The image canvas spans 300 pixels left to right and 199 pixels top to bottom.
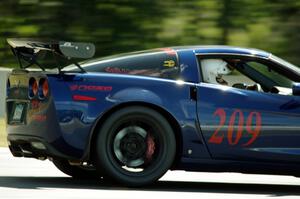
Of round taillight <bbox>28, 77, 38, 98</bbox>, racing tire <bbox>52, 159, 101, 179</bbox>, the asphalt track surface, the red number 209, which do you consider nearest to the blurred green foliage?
the asphalt track surface

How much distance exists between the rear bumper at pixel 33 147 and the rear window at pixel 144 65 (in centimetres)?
74

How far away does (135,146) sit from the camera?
7398 millimetres

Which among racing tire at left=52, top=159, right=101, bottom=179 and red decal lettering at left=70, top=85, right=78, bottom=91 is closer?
red decal lettering at left=70, top=85, right=78, bottom=91

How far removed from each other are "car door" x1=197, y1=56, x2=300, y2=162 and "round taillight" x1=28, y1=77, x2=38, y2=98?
4.74 ft

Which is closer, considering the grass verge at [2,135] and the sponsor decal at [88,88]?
the sponsor decal at [88,88]

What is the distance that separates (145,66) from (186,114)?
2.02ft

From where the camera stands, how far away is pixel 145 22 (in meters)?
21.4

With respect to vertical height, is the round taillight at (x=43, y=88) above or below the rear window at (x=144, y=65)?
below

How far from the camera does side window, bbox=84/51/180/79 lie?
7.52 metres

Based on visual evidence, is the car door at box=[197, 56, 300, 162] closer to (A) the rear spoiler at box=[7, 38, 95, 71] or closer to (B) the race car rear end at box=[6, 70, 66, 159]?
(A) the rear spoiler at box=[7, 38, 95, 71]

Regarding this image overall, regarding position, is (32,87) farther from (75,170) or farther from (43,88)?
(75,170)

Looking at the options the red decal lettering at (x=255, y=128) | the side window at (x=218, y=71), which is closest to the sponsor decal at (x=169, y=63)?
the side window at (x=218, y=71)

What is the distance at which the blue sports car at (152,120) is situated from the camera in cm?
727

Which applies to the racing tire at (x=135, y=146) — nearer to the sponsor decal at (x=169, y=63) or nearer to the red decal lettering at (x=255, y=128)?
the sponsor decal at (x=169, y=63)
